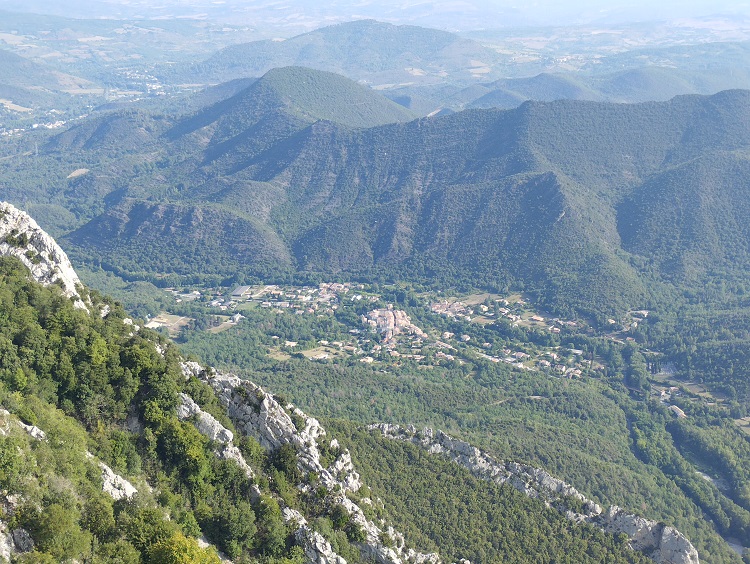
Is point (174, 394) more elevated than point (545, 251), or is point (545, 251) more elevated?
point (174, 394)

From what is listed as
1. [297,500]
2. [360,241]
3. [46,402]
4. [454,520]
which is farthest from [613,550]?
[360,241]

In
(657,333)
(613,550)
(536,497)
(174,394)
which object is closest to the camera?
(174,394)

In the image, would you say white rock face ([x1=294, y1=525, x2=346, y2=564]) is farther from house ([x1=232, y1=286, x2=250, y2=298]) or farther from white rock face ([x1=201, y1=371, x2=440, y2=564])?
house ([x1=232, y1=286, x2=250, y2=298])

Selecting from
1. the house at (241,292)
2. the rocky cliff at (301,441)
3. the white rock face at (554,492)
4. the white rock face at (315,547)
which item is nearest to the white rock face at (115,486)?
the rocky cliff at (301,441)

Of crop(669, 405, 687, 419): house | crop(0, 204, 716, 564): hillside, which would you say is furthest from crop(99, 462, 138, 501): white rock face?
crop(669, 405, 687, 419): house

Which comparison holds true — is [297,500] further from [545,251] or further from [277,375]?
[545,251]

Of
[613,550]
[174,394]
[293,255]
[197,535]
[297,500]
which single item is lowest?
[293,255]

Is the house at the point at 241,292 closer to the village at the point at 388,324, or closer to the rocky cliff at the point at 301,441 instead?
the village at the point at 388,324
